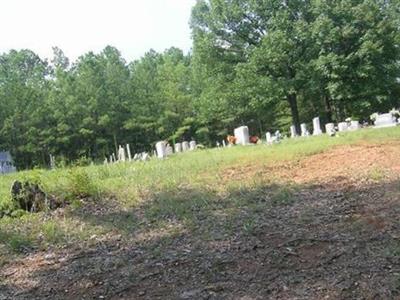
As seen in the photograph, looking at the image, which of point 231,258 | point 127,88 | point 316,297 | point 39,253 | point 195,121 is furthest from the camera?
point 127,88

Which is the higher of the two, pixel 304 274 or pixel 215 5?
pixel 215 5

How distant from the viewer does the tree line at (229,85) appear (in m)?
32.4

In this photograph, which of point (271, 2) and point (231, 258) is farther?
point (271, 2)

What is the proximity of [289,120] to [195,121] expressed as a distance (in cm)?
886

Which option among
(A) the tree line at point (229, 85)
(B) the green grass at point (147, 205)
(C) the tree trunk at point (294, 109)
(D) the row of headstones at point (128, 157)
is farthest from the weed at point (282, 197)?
(C) the tree trunk at point (294, 109)

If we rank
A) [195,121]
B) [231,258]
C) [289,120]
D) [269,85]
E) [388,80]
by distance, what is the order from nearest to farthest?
[231,258]
[269,85]
[388,80]
[289,120]
[195,121]

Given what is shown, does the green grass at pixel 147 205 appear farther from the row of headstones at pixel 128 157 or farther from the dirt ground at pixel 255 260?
the row of headstones at pixel 128 157

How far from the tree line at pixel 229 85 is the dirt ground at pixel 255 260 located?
72.0ft

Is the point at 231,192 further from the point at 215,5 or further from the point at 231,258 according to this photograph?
the point at 215,5

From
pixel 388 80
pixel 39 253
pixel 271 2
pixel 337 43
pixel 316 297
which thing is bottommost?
pixel 316 297

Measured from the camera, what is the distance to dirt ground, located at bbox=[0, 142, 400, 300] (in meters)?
4.14

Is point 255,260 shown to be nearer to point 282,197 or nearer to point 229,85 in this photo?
point 282,197

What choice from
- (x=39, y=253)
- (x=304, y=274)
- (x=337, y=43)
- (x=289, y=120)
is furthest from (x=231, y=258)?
(x=289, y=120)

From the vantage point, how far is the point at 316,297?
3.87m
